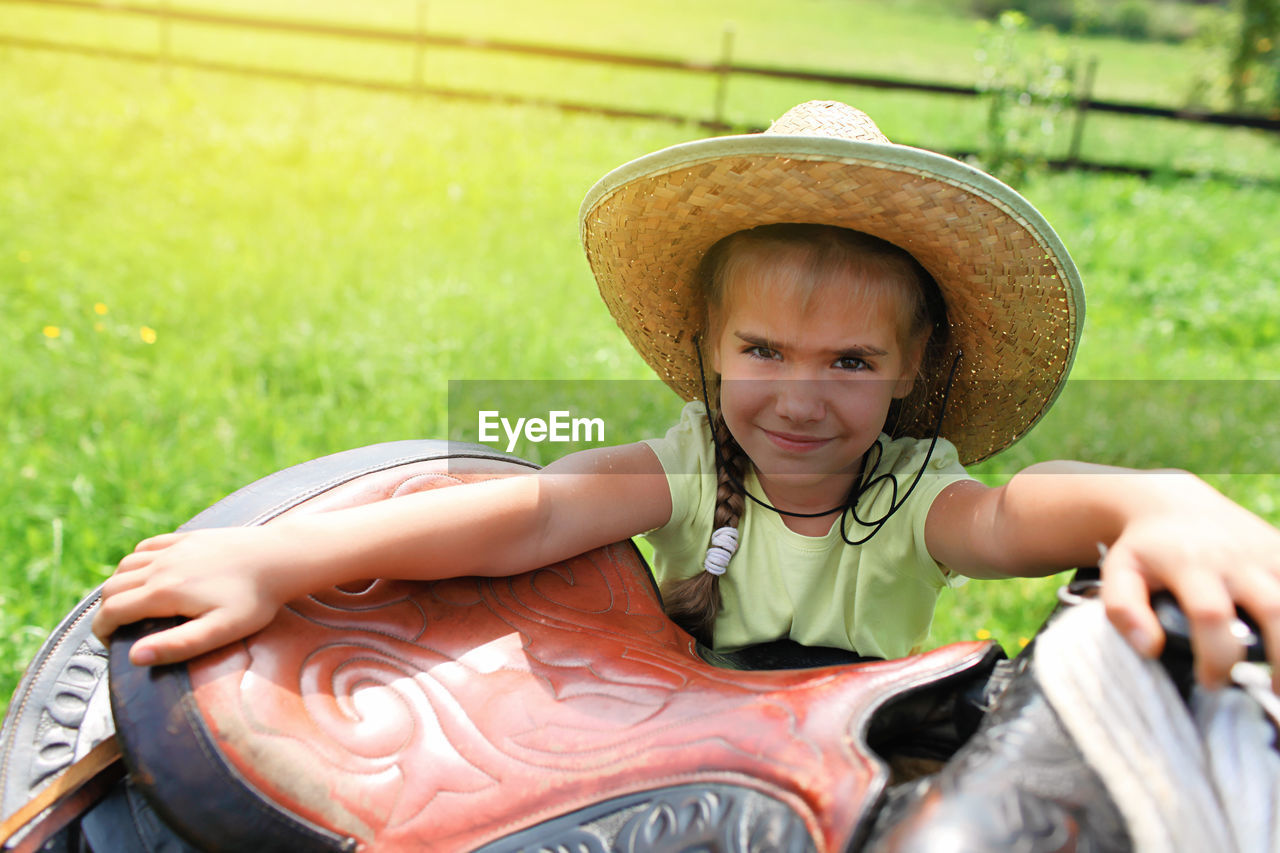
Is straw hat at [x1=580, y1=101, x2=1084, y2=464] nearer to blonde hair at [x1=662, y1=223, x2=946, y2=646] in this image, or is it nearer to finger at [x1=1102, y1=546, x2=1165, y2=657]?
blonde hair at [x1=662, y1=223, x2=946, y2=646]

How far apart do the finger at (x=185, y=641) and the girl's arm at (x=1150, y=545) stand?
886 mm

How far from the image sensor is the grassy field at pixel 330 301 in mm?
2916

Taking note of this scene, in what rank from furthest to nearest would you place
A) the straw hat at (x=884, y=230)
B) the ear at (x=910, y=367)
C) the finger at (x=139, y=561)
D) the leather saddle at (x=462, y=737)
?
the ear at (x=910, y=367), the straw hat at (x=884, y=230), the finger at (x=139, y=561), the leather saddle at (x=462, y=737)

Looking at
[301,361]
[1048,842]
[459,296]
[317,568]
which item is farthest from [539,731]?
[459,296]

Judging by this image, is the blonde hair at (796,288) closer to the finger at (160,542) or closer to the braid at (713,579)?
the braid at (713,579)

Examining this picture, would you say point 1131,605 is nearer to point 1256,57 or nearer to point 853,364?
point 853,364

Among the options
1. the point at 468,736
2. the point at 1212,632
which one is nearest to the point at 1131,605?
the point at 1212,632

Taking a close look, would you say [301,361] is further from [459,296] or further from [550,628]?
[550,628]

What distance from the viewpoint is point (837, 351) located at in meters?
1.54

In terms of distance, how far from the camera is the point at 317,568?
1.20m

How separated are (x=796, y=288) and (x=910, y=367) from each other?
11.4 inches

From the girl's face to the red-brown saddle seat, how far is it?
52 cm

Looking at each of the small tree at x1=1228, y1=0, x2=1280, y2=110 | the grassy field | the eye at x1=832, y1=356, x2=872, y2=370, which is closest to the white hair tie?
the eye at x1=832, y1=356, x2=872, y2=370

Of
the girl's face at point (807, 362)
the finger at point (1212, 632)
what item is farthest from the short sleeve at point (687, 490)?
the finger at point (1212, 632)
